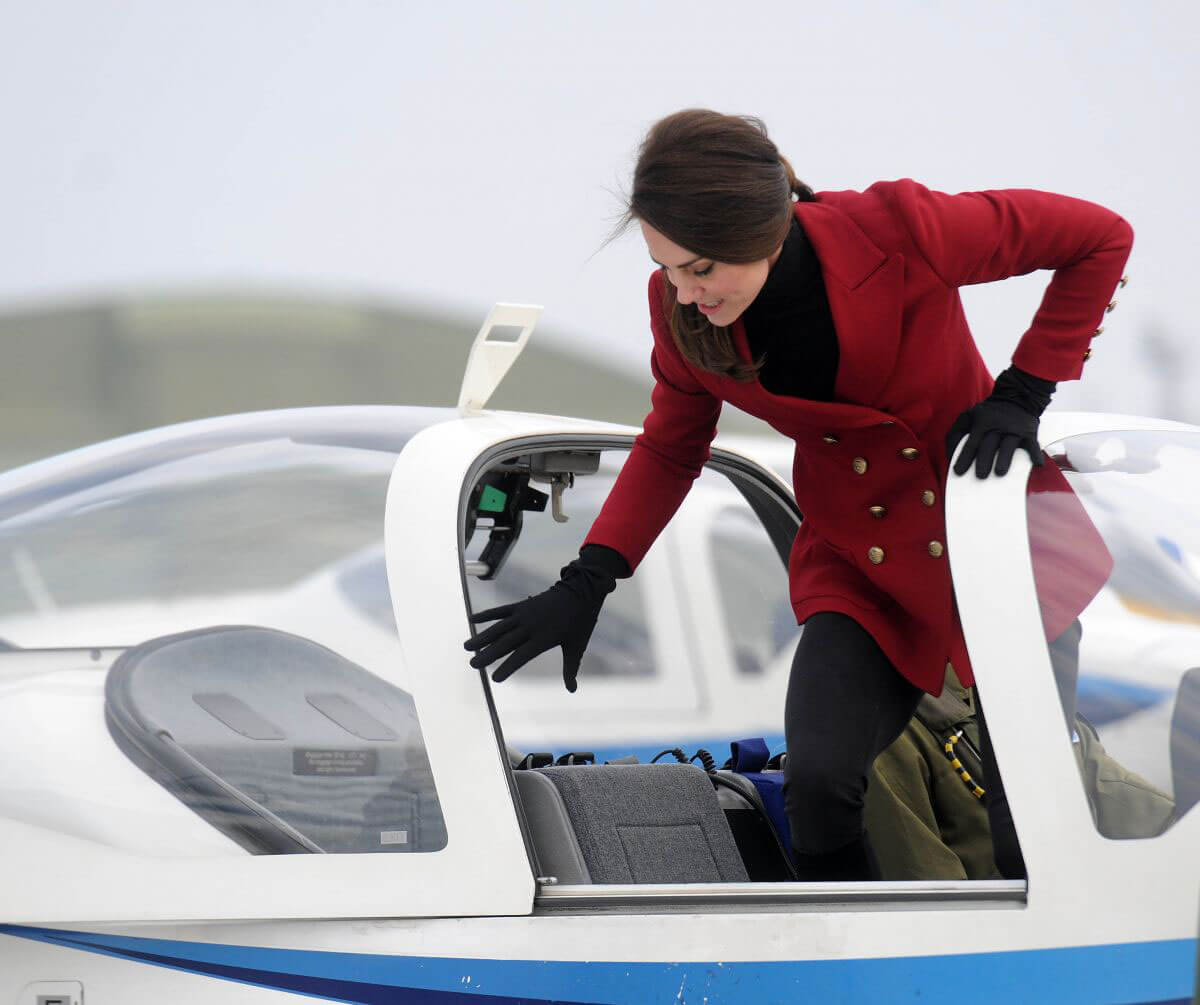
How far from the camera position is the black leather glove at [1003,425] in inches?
60.3

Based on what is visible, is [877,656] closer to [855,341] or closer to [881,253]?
[855,341]

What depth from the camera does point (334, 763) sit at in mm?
1568

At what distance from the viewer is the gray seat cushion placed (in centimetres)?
178

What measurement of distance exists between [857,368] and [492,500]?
83 centimetres

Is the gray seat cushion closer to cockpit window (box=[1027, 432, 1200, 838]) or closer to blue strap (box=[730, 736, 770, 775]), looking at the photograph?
blue strap (box=[730, 736, 770, 775])

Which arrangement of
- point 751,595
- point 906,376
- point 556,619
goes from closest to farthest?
1. point 906,376
2. point 556,619
3. point 751,595

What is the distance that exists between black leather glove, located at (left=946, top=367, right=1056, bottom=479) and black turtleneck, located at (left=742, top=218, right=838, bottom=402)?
0.19 metres

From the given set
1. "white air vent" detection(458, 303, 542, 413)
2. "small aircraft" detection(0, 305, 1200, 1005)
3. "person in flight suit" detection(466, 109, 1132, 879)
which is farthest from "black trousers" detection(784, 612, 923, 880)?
"white air vent" detection(458, 303, 542, 413)

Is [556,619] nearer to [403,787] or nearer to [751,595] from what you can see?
[403,787]

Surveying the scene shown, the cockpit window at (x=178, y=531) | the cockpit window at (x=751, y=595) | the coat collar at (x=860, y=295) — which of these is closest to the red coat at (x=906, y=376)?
the coat collar at (x=860, y=295)

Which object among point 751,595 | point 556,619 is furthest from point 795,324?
point 751,595

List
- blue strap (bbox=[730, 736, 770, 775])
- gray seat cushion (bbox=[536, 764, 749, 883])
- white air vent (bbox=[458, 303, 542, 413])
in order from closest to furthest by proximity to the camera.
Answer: gray seat cushion (bbox=[536, 764, 749, 883])
white air vent (bbox=[458, 303, 542, 413])
blue strap (bbox=[730, 736, 770, 775])

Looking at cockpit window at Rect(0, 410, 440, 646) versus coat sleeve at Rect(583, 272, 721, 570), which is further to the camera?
coat sleeve at Rect(583, 272, 721, 570)

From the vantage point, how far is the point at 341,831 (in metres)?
1.53
